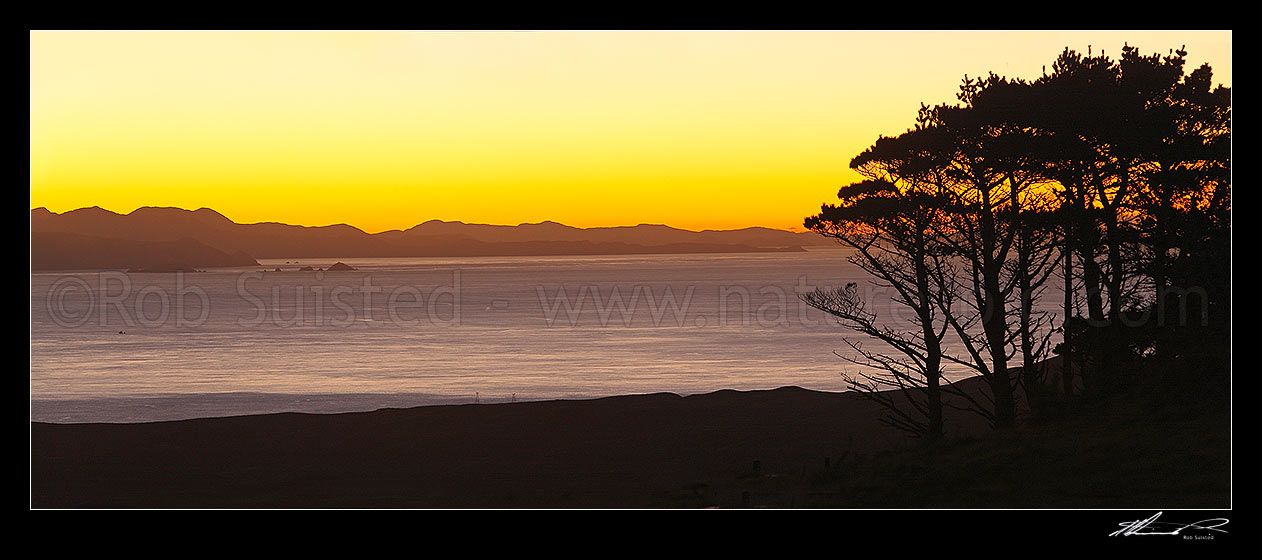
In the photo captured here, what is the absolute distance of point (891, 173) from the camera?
20.6 metres

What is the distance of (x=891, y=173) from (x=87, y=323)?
92.9 meters

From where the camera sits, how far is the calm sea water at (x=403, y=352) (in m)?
43.1
